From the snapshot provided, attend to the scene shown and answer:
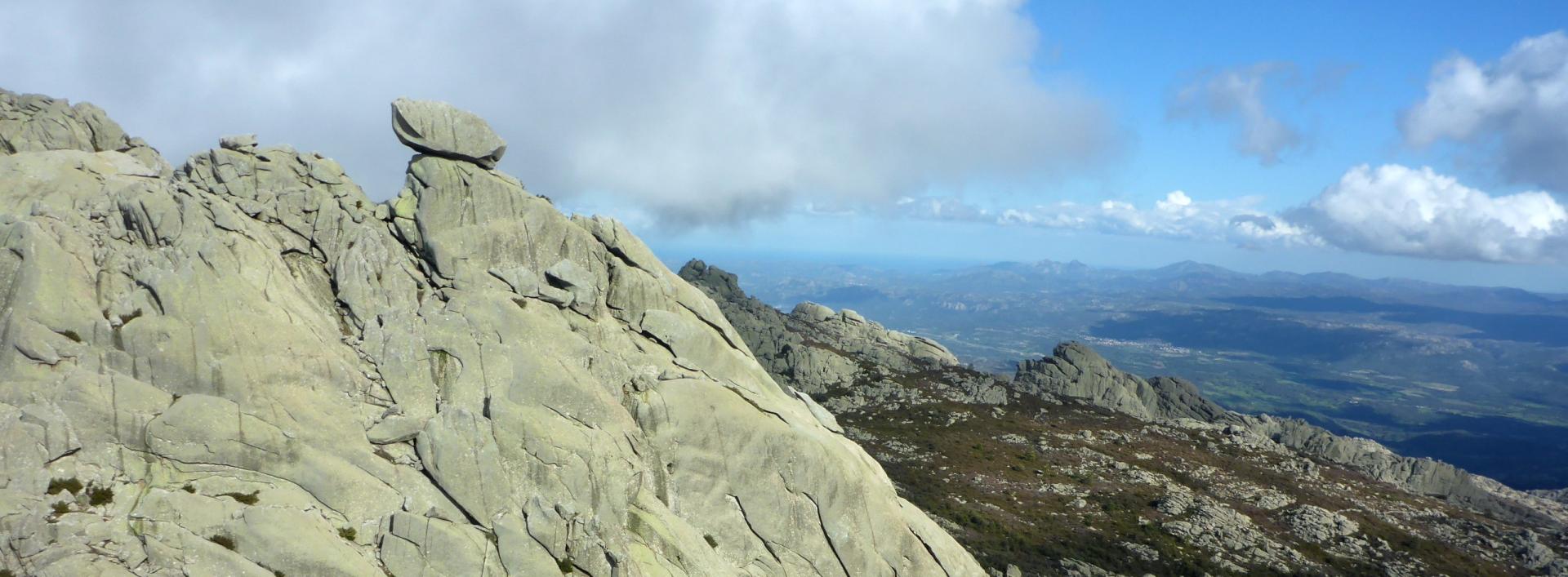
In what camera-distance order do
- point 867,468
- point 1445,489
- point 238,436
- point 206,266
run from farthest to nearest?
point 1445,489
point 867,468
point 206,266
point 238,436

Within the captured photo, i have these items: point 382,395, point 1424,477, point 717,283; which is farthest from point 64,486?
point 1424,477

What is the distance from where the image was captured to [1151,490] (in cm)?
8988

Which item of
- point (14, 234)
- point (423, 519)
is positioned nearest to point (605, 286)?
point (423, 519)

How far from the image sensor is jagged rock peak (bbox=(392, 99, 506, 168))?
148ft

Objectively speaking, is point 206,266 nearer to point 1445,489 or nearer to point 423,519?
point 423,519

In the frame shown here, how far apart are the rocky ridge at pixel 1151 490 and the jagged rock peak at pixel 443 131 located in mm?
50451

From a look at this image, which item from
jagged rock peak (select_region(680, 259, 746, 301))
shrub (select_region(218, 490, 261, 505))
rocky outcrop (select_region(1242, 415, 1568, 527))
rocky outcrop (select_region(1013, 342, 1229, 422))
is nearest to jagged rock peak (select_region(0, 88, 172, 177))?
shrub (select_region(218, 490, 261, 505))

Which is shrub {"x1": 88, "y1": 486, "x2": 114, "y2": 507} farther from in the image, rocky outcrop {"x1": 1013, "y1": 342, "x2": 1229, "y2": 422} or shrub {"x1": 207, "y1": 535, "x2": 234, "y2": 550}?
rocky outcrop {"x1": 1013, "y1": 342, "x2": 1229, "y2": 422}

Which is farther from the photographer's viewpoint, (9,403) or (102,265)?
(102,265)

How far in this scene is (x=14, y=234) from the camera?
103 ft

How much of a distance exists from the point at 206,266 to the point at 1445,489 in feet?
589

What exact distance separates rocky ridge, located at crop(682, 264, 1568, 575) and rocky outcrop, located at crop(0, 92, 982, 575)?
97.8 feet

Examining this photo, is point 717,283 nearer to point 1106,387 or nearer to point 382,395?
point 1106,387

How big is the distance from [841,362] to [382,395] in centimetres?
11268
